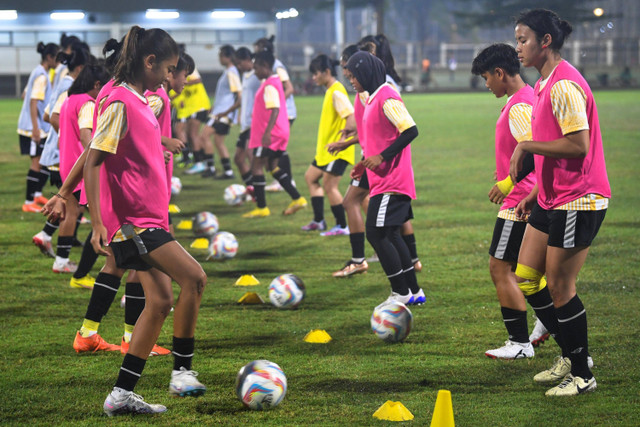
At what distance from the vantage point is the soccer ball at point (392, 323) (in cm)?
581

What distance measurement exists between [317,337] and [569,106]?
8.06 feet

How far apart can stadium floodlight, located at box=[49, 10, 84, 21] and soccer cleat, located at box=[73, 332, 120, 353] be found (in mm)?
49746

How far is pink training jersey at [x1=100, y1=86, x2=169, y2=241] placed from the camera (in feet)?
14.0

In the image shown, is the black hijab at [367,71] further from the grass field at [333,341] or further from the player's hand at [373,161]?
the grass field at [333,341]

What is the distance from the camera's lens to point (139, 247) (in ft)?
14.1

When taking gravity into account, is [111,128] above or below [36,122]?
above

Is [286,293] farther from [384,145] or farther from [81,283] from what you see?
[81,283]

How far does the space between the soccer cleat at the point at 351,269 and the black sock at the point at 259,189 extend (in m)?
3.80

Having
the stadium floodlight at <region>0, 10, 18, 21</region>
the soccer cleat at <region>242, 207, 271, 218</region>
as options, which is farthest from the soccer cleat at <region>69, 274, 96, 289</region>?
the stadium floodlight at <region>0, 10, 18, 21</region>

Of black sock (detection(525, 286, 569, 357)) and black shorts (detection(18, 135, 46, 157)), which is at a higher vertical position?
black shorts (detection(18, 135, 46, 157))

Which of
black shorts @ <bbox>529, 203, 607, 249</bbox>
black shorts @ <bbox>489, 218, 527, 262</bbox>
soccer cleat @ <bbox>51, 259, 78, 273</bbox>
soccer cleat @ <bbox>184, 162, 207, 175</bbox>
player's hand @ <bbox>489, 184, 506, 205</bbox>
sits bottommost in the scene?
soccer cleat @ <bbox>184, 162, 207, 175</bbox>

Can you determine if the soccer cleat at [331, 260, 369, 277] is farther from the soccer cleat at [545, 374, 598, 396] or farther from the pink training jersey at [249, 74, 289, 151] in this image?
the pink training jersey at [249, 74, 289, 151]

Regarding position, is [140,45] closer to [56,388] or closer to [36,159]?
[56,388]

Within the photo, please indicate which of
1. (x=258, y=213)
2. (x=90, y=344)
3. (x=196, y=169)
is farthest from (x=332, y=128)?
(x=196, y=169)
